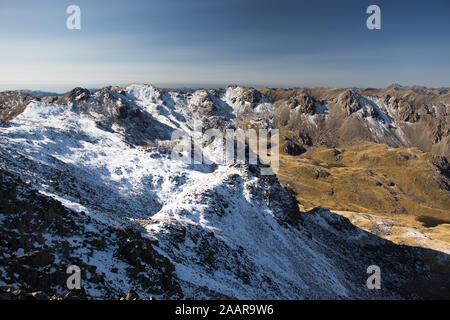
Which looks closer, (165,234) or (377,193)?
(165,234)

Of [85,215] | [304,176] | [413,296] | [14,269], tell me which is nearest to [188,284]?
[85,215]

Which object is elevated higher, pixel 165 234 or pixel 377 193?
pixel 165 234

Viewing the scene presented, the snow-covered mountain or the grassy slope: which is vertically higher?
the snow-covered mountain

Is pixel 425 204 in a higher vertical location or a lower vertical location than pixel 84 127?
lower

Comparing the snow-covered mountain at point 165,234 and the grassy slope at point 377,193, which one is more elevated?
the snow-covered mountain at point 165,234

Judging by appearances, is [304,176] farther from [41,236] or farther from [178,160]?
[41,236]

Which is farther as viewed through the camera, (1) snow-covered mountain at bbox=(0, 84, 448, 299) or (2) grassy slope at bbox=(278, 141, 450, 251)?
(2) grassy slope at bbox=(278, 141, 450, 251)

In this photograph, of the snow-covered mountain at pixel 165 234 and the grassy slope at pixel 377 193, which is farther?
the grassy slope at pixel 377 193
